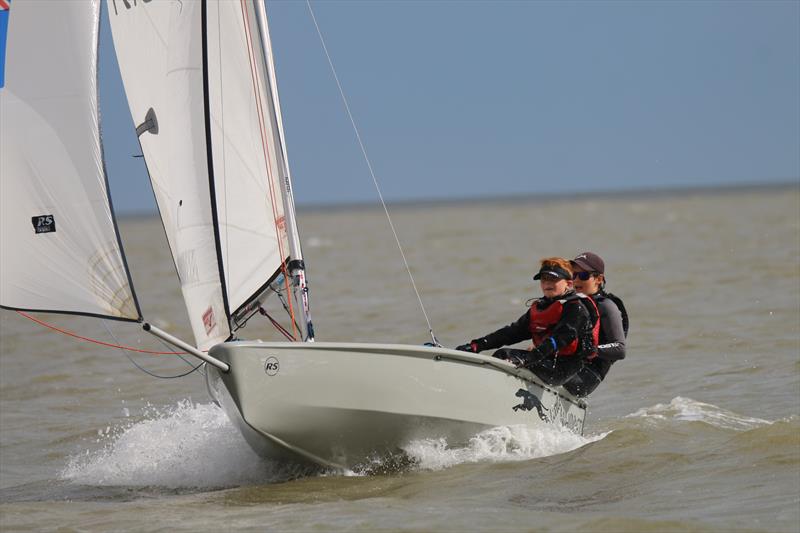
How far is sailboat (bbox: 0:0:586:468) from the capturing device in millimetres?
6094

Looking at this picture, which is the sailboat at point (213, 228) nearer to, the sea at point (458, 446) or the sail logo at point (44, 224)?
the sail logo at point (44, 224)

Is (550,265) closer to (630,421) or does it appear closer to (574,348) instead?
(574,348)

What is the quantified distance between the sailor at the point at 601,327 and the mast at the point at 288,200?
1.65 meters

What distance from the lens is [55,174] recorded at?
20.1 ft

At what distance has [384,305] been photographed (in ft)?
55.6

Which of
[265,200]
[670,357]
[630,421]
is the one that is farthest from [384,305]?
[265,200]

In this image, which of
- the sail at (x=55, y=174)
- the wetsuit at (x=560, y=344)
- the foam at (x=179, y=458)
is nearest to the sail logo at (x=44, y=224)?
the sail at (x=55, y=174)

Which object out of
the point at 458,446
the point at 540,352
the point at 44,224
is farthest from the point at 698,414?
the point at 44,224

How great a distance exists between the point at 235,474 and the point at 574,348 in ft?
6.93

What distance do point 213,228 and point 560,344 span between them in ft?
6.81

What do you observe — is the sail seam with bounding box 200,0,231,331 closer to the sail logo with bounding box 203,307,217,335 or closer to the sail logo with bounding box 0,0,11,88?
the sail logo with bounding box 203,307,217,335

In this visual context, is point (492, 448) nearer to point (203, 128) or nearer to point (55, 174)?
point (203, 128)

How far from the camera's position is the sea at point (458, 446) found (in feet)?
19.4

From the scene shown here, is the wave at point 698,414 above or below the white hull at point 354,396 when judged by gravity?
below
